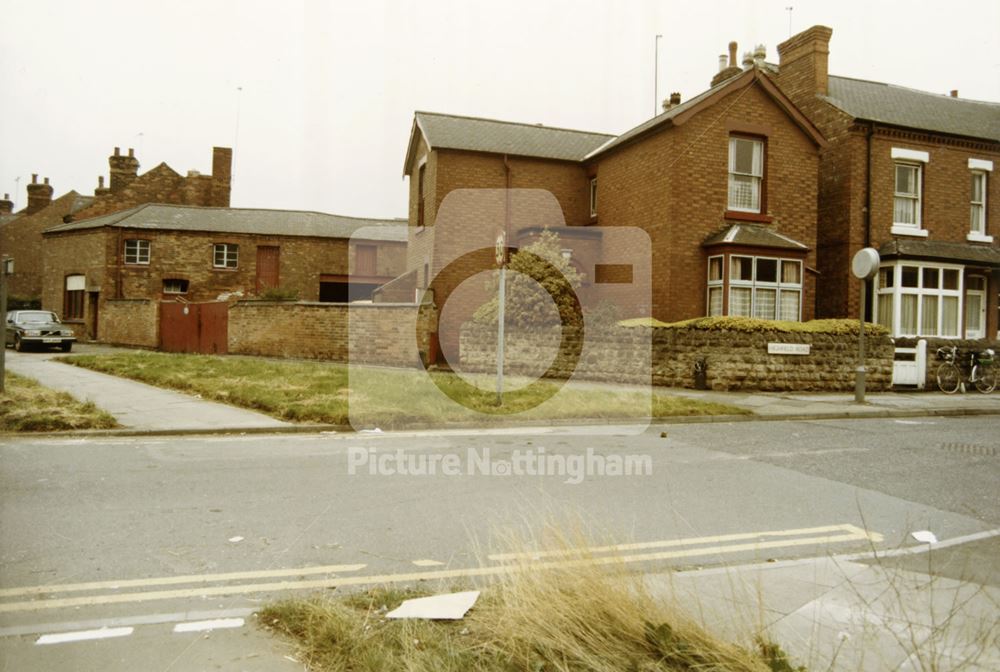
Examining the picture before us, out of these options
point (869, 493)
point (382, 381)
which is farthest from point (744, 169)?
point (869, 493)

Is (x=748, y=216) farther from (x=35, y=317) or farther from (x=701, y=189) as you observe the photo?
(x=35, y=317)

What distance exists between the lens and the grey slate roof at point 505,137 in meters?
24.3

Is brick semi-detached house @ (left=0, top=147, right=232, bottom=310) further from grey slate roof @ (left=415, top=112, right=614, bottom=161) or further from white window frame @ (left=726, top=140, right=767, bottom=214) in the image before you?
white window frame @ (left=726, top=140, right=767, bottom=214)

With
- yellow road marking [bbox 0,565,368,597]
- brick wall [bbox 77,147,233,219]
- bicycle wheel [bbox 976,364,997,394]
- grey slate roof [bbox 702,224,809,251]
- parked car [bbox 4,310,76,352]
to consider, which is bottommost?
yellow road marking [bbox 0,565,368,597]

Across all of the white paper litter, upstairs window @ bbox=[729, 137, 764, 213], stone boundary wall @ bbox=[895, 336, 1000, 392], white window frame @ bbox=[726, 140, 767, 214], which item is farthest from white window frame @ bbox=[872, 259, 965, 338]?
the white paper litter

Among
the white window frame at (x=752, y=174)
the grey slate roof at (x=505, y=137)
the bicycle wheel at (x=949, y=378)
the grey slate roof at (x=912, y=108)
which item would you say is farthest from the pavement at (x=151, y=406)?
the grey slate roof at (x=912, y=108)

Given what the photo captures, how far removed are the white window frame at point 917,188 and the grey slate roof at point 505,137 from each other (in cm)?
1027

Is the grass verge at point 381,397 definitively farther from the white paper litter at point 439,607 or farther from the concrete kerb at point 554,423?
the white paper litter at point 439,607

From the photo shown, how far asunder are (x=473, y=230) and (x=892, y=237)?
44.9 ft

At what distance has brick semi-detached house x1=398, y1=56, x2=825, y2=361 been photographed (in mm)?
19828

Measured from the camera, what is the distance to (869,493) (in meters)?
7.21

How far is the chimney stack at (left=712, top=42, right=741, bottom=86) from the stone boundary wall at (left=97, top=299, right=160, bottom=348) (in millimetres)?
24976

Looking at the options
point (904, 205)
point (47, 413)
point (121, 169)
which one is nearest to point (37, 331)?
point (121, 169)

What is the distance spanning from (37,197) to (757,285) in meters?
54.3
